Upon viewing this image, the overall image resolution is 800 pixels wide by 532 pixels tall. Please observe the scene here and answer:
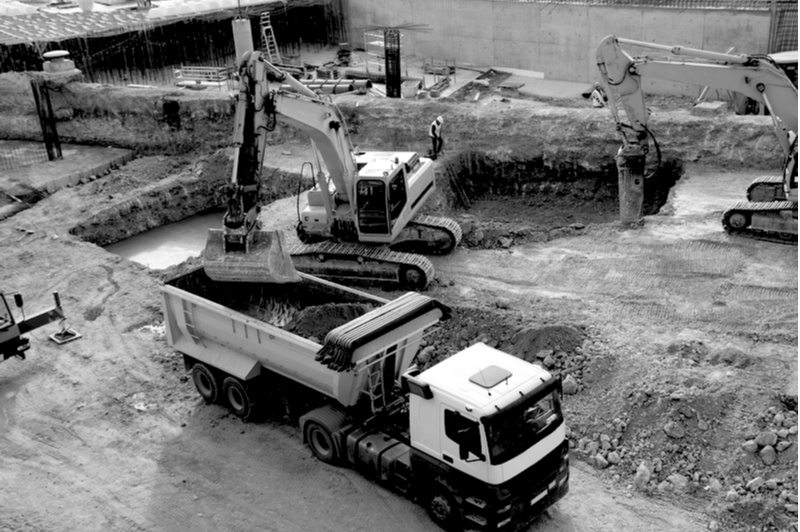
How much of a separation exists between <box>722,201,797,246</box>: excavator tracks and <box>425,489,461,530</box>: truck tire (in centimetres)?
1046

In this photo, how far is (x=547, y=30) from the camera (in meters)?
33.9

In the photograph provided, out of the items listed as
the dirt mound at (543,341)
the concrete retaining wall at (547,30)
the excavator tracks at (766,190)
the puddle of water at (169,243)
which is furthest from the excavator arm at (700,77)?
the concrete retaining wall at (547,30)

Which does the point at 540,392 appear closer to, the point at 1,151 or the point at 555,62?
the point at 1,151

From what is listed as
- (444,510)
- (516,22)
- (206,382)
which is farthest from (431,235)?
(516,22)

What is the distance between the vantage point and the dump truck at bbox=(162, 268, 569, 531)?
32.0 ft

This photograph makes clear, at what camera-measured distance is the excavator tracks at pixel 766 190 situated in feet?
62.3

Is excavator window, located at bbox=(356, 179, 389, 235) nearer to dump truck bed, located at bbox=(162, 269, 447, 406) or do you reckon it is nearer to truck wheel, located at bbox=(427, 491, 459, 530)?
dump truck bed, located at bbox=(162, 269, 447, 406)

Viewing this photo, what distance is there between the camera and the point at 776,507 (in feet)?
34.2

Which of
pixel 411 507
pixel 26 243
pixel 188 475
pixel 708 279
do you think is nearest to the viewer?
pixel 411 507

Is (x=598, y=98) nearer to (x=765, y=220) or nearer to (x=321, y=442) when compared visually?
(x=765, y=220)

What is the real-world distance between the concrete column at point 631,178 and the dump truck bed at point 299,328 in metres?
8.52

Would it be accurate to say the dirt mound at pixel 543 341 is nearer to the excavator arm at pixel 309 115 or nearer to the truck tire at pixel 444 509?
the truck tire at pixel 444 509

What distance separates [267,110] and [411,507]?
6747mm

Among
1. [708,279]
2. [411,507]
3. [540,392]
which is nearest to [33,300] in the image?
[411,507]
